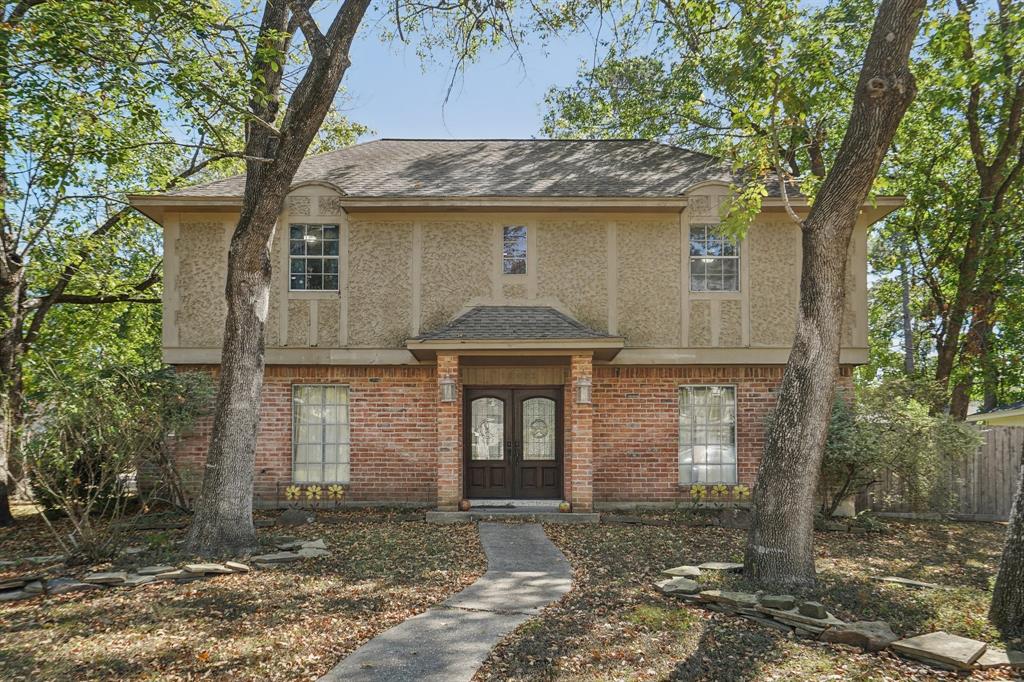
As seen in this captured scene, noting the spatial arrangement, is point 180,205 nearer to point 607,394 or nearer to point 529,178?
point 529,178

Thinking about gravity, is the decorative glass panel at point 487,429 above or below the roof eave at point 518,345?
below

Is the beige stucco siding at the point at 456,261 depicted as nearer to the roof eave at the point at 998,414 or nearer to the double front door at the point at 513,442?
the double front door at the point at 513,442

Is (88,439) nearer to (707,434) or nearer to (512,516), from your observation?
(512,516)

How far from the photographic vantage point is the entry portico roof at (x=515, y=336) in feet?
35.4

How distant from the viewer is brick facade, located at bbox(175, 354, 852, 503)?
1194 centimetres

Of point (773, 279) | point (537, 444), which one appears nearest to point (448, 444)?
point (537, 444)

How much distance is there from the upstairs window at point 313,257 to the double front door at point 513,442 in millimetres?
3309

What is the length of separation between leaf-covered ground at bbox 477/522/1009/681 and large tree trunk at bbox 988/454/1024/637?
17 centimetres

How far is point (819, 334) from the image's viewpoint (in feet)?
22.0

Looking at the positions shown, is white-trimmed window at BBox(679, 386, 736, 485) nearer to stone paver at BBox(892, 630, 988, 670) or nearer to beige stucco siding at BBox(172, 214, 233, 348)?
stone paver at BBox(892, 630, 988, 670)

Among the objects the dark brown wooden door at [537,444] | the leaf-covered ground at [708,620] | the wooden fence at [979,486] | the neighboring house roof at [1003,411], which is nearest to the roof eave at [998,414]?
the neighboring house roof at [1003,411]

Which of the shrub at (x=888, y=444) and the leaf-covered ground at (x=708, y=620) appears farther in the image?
the shrub at (x=888, y=444)

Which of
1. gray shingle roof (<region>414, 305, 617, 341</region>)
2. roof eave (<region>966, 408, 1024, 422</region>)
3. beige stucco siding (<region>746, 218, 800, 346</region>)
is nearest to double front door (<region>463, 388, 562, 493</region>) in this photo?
gray shingle roof (<region>414, 305, 617, 341</region>)

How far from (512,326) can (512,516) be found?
3137mm
